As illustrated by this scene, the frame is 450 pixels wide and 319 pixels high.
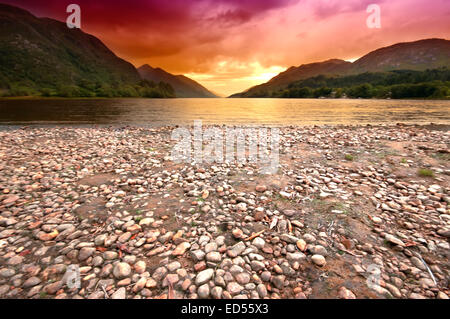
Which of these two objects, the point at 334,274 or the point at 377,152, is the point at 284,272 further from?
the point at 377,152

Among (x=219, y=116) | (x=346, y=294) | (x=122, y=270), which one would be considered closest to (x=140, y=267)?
(x=122, y=270)

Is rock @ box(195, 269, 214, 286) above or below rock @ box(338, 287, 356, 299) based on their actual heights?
above

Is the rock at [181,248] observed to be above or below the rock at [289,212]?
below

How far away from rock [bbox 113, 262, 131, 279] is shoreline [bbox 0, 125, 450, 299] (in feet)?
0.06

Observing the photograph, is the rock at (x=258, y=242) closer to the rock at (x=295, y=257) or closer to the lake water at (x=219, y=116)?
the rock at (x=295, y=257)

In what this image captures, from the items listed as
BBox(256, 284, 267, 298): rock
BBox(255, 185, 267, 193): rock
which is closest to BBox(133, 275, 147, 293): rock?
BBox(256, 284, 267, 298): rock

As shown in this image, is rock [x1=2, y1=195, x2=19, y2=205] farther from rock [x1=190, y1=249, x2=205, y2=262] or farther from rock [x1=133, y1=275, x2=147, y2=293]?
rock [x1=190, y1=249, x2=205, y2=262]

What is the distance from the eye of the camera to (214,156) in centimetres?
923

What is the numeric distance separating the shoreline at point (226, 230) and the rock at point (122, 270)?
18 mm

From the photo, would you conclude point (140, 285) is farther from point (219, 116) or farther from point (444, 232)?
point (219, 116)

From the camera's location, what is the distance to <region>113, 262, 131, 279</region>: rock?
9.91 feet

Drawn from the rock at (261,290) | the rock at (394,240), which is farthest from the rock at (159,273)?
the rock at (394,240)

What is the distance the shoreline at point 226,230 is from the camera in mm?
2875
